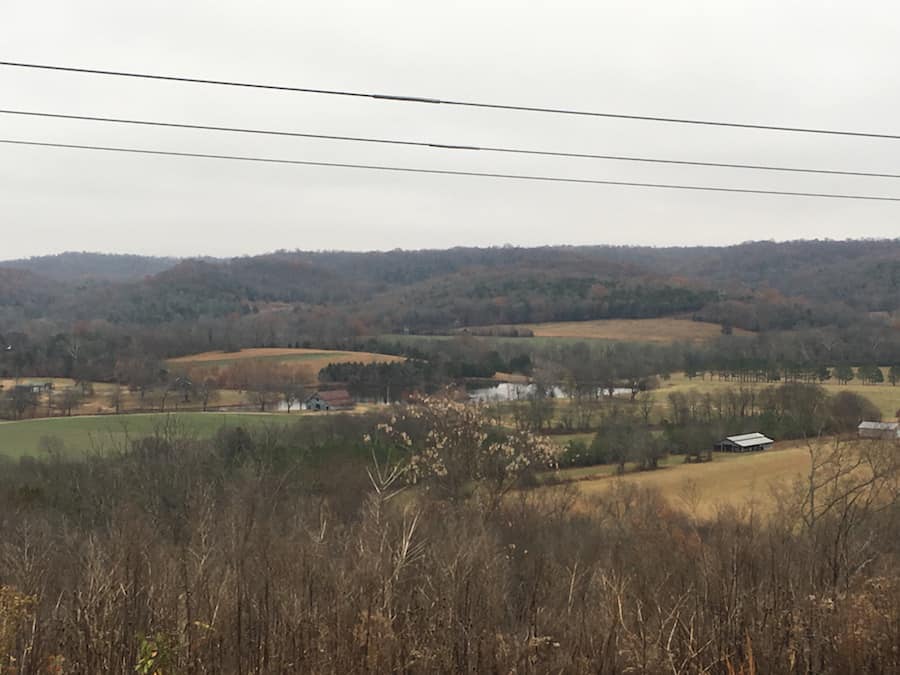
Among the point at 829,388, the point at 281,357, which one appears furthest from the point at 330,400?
the point at 829,388

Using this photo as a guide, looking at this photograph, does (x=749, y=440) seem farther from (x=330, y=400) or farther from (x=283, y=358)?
(x=283, y=358)

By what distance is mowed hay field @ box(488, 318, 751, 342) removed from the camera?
6383 cm

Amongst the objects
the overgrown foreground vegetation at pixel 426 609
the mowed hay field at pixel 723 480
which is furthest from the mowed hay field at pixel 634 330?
the overgrown foreground vegetation at pixel 426 609

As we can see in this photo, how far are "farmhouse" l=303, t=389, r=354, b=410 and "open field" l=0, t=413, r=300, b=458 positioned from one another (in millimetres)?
3748

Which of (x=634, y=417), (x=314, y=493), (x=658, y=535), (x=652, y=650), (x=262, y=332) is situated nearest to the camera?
(x=652, y=650)

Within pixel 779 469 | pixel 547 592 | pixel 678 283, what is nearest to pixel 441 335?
pixel 678 283

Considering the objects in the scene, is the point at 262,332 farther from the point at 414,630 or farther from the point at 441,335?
the point at 414,630

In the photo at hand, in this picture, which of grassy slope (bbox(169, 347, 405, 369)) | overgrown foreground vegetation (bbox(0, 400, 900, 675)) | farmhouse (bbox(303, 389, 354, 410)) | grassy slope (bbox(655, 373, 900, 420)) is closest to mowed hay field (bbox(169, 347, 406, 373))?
grassy slope (bbox(169, 347, 405, 369))

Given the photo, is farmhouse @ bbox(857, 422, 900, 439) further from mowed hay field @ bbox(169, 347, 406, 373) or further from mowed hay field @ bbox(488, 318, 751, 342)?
mowed hay field @ bbox(169, 347, 406, 373)

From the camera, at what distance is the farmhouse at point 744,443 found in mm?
37875

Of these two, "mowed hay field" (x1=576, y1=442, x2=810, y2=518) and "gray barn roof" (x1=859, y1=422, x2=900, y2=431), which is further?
"gray barn roof" (x1=859, y1=422, x2=900, y2=431)

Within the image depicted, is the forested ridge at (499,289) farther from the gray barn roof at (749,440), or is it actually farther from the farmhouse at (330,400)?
the farmhouse at (330,400)

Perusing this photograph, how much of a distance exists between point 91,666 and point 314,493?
20238 mm

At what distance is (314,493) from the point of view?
2448 centimetres
